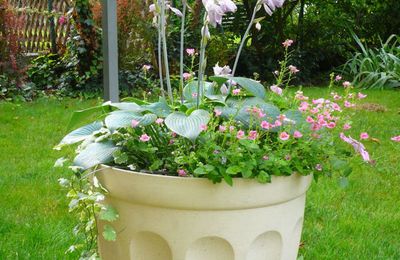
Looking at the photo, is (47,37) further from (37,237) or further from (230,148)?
(230,148)

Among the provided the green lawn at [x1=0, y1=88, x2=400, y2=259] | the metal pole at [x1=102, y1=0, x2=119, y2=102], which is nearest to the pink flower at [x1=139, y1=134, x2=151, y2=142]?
the green lawn at [x1=0, y1=88, x2=400, y2=259]

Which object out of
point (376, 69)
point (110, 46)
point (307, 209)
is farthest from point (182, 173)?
point (376, 69)

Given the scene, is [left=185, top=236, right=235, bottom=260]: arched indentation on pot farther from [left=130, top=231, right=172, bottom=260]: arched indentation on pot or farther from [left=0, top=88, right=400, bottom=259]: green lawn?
[left=0, top=88, right=400, bottom=259]: green lawn

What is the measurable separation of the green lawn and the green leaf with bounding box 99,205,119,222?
0.85m

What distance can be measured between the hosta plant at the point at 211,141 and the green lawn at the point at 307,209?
40cm

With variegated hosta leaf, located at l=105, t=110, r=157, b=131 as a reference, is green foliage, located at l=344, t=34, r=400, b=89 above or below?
below

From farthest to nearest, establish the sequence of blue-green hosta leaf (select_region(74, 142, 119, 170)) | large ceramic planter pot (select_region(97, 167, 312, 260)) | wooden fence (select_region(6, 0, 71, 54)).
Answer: wooden fence (select_region(6, 0, 71, 54)) < blue-green hosta leaf (select_region(74, 142, 119, 170)) < large ceramic planter pot (select_region(97, 167, 312, 260))

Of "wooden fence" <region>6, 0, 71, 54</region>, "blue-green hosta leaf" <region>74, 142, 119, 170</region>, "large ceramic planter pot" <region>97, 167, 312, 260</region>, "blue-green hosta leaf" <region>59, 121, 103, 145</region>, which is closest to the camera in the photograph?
"large ceramic planter pot" <region>97, 167, 312, 260</region>

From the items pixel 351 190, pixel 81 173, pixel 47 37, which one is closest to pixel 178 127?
pixel 81 173

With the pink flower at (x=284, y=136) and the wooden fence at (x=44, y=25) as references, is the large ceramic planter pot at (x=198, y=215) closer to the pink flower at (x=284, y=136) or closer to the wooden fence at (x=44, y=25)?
the pink flower at (x=284, y=136)

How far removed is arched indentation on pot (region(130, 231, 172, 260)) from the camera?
4.73 ft

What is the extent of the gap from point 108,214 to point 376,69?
6.53 metres

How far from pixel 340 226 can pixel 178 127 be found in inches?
57.0

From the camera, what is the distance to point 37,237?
2.39m
